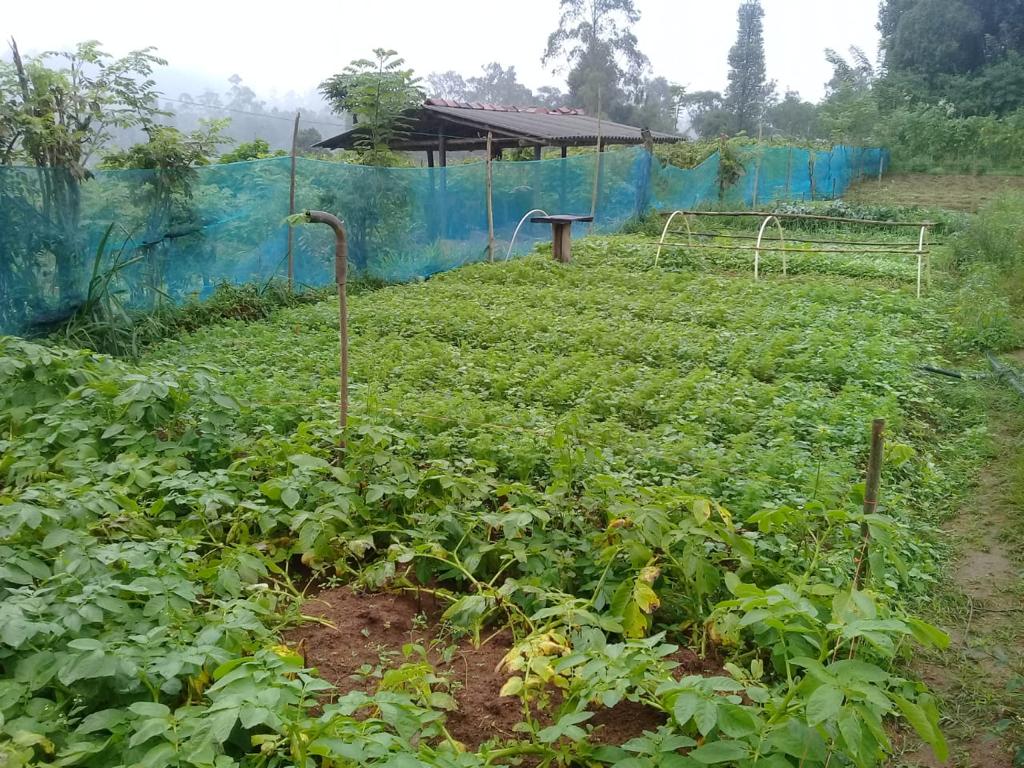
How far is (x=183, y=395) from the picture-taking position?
392cm

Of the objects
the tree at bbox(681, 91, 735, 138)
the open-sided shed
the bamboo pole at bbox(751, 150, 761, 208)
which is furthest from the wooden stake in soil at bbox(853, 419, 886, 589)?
the tree at bbox(681, 91, 735, 138)

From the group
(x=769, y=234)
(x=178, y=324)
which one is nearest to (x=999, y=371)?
(x=178, y=324)

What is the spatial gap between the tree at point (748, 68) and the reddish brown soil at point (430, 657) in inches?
1852

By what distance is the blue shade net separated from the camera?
676 cm

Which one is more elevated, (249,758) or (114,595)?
(114,595)

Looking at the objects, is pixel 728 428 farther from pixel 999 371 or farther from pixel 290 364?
pixel 290 364

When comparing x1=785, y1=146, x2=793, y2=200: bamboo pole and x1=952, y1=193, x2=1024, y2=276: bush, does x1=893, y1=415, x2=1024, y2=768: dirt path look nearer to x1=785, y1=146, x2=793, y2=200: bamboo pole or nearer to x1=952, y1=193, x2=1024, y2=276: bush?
x1=952, y1=193, x2=1024, y2=276: bush

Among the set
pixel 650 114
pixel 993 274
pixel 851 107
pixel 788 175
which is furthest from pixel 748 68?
pixel 993 274

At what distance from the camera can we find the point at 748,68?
46.3 metres

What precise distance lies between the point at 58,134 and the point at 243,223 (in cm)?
207

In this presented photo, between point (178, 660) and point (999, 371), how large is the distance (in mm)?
6022

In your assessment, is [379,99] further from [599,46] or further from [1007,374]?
[599,46]

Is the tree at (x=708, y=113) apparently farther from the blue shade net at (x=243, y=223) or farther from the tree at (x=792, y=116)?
the blue shade net at (x=243, y=223)

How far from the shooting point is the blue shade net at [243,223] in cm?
676
